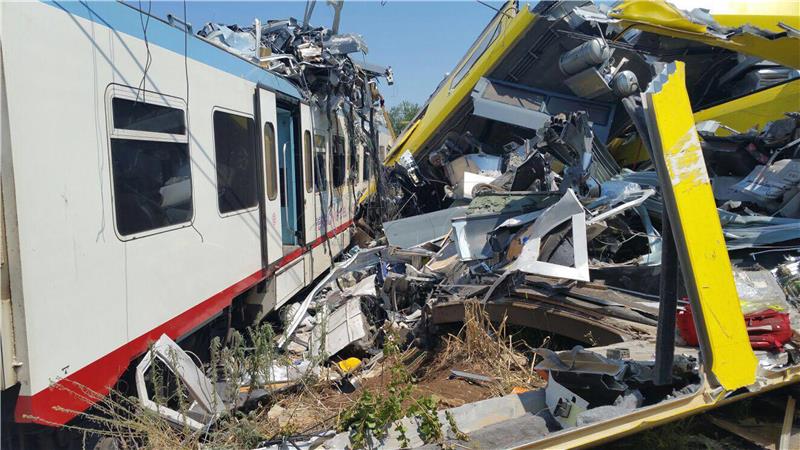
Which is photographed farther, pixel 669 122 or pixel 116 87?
pixel 116 87

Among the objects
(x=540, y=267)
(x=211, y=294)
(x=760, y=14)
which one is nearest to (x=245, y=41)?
(x=211, y=294)

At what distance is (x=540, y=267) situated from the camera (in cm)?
419

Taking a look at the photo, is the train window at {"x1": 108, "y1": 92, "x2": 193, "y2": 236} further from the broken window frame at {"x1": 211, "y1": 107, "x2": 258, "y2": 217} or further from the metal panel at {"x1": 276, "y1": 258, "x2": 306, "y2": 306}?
the metal panel at {"x1": 276, "y1": 258, "x2": 306, "y2": 306}

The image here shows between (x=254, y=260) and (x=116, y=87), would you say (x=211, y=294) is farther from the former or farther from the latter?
(x=116, y=87)

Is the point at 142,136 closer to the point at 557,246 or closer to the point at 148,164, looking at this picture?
the point at 148,164

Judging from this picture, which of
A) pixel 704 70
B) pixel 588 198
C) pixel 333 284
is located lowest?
pixel 333 284

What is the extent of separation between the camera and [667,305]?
8.41 ft

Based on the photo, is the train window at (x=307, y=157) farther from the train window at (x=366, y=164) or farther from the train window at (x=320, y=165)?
the train window at (x=366, y=164)

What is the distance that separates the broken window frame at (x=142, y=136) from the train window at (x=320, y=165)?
3500mm

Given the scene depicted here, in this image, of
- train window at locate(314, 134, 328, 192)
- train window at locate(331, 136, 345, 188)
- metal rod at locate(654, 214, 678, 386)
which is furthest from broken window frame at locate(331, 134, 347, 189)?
metal rod at locate(654, 214, 678, 386)

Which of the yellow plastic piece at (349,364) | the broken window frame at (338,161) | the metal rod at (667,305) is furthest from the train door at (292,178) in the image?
the metal rod at (667,305)

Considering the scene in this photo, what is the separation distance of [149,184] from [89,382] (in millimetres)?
1276

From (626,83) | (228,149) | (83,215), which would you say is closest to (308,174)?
(228,149)

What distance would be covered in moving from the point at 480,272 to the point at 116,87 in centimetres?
333
